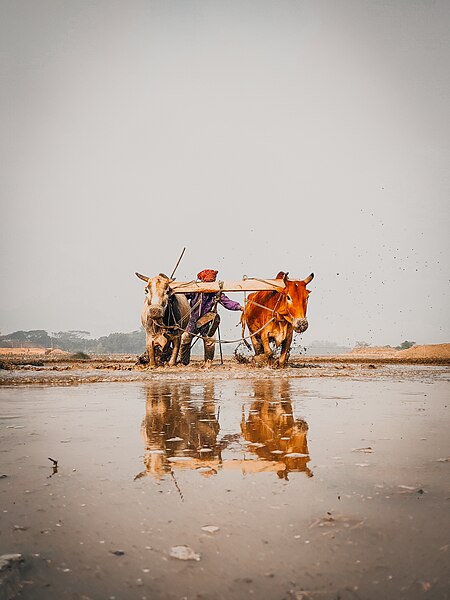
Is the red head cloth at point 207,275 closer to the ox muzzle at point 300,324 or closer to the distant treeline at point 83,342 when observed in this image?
the ox muzzle at point 300,324

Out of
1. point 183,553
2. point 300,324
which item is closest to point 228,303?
point 300,324

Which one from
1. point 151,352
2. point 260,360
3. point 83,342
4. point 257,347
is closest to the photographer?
point 151,352

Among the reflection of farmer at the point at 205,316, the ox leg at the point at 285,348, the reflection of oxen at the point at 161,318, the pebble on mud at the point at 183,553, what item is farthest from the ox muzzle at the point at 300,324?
the pebble on mud at the point at 183,553

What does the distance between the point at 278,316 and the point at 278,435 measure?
34.7 feet

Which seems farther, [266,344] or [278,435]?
[266,344]

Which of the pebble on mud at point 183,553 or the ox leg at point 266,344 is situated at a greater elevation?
the ox leg at point 266,344

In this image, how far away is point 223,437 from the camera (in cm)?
371

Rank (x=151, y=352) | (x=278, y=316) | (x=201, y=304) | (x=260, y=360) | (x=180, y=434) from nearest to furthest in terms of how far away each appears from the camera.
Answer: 1. (x=180, y=434)
2. (x=278, y=316)
3. (x=151, y=352)
4. (x=201, y=304)
5. (x=260, y=360)

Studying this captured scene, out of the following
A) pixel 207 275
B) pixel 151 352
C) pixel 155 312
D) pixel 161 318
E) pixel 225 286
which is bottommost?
pixel 151 352

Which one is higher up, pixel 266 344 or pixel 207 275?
pixel 207 275

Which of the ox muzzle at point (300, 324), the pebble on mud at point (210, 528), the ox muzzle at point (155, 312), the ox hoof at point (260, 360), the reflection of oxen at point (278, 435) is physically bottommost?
the reflection of oxen at point (278, 435)

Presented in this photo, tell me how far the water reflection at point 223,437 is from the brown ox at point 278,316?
7620 mm

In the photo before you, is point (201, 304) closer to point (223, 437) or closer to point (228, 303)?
point (228, 303)

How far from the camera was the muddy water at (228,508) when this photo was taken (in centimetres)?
149
